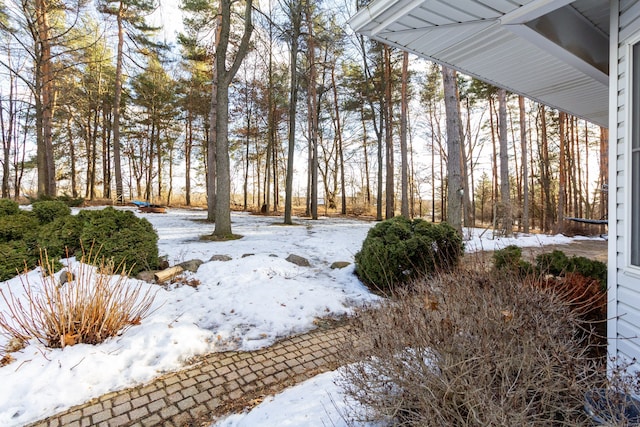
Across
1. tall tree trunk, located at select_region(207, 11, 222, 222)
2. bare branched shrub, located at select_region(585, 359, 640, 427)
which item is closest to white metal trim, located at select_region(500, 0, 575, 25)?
bare branched shrub, located at select_region(585, 359, 640, 427)

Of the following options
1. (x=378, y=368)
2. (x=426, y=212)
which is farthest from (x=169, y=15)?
(x=426, y=212)

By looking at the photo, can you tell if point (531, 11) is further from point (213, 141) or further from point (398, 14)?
point (213, 141)

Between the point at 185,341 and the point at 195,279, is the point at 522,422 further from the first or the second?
the point at 195,279

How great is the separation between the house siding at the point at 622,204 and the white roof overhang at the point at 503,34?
13.1 inches

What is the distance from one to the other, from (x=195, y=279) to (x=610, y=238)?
14.1 ft

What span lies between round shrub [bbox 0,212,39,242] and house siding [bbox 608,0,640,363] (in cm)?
641

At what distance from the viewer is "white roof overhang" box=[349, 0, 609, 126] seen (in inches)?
76.9

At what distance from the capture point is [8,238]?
413 cm

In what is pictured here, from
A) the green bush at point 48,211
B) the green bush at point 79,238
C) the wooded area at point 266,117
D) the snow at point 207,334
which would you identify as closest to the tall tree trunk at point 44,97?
the wooded area at point 266,117

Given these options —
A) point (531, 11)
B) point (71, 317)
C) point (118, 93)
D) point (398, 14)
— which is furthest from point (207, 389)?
point (118, 93)

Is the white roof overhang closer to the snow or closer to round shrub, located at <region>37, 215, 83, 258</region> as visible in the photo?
the snow

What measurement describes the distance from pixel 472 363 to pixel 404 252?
8.55ft

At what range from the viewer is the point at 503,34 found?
2314 millimetres

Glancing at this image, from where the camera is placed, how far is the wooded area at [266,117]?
920 cm
